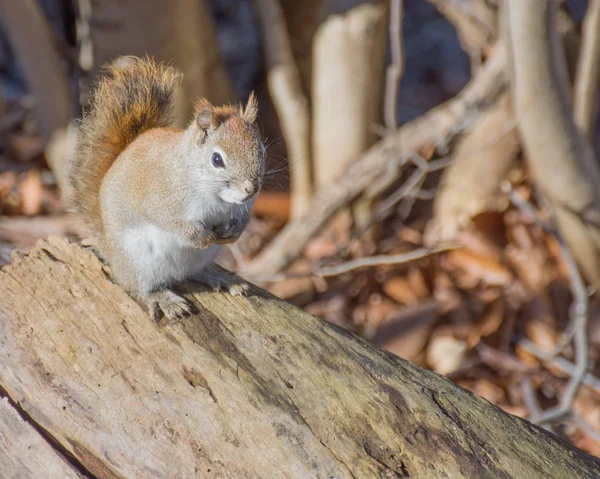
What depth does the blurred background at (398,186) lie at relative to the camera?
8.54 feet

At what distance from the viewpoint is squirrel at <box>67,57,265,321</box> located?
1.48m

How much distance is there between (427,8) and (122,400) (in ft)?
11.6

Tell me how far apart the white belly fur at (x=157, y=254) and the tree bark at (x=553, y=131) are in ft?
3.99

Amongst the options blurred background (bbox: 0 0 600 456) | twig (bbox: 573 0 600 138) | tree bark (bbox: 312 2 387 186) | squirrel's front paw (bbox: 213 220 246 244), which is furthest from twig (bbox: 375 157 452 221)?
squirrel's front paw (bbox: 213 220 246 244)

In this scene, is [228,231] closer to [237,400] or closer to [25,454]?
[237,400]

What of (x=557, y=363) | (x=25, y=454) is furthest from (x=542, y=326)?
(x=25, y=454)

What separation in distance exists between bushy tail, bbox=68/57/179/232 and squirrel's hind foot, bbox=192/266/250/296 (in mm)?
276

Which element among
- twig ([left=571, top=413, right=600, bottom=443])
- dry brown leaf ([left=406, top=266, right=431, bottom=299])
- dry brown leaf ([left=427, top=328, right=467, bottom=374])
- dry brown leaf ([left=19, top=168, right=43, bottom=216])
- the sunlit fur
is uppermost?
the sunlit fur

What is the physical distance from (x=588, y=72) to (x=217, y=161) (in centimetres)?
174

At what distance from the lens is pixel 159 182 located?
156 centimetres

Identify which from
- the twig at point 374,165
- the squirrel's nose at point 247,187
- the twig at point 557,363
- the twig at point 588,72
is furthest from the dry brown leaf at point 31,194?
the twig at point 588,72

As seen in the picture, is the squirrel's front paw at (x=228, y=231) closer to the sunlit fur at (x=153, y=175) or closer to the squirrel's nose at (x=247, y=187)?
the sunlit fur at (x=153, y=175)

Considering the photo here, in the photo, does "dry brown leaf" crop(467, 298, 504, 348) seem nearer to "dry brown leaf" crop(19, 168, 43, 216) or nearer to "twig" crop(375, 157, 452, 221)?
"twig" crop(375, 157, 452, 221)

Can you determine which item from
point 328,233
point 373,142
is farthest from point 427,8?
point 328,233
